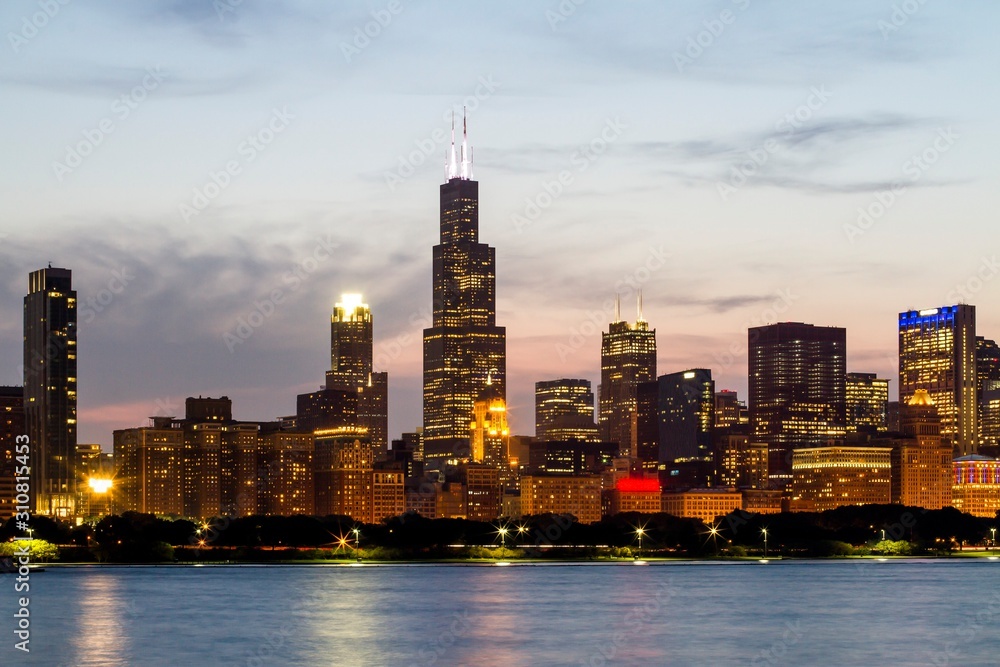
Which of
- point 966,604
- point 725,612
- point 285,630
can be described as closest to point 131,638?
point 285,630

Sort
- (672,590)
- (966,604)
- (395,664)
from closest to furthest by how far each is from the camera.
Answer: (395,664)
(966,604)
(672,590)

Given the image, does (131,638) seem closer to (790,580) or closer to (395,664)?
(395,664)

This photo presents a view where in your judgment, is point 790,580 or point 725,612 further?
point 790,580

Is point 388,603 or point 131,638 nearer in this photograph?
point 131,638

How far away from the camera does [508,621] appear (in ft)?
412

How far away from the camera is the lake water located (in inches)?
4063

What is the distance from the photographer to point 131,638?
371ft

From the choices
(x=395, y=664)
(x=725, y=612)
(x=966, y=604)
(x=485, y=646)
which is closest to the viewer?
(x=395, y=664)

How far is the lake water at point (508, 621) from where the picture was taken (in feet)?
339

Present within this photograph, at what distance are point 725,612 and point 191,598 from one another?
45.6 metres

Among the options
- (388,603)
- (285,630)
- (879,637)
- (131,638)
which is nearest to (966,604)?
(879,637)

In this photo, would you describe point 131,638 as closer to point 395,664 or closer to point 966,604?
point 395,664

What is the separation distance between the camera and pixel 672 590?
16038 centimetres

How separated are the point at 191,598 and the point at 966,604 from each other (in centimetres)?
6353
